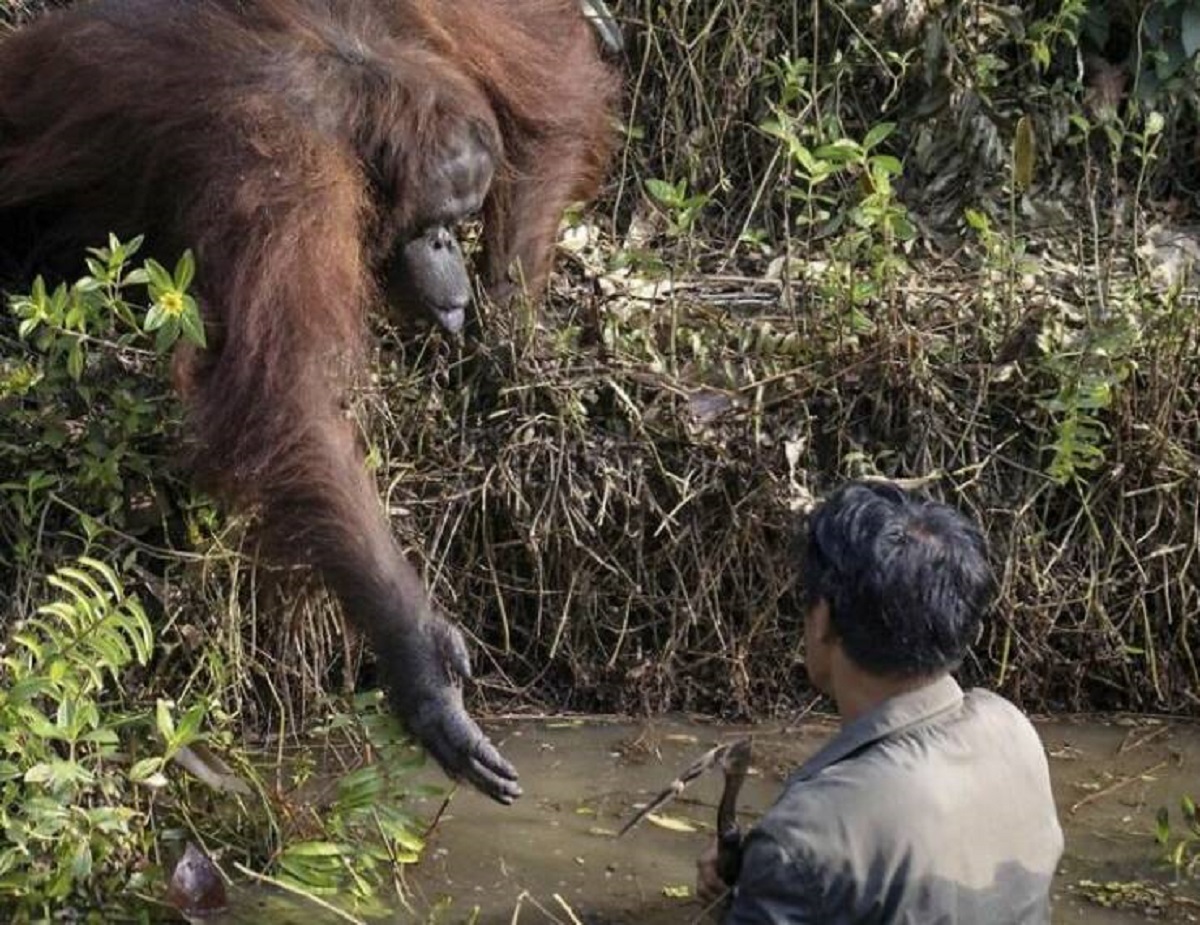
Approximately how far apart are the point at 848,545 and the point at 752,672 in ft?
7.72

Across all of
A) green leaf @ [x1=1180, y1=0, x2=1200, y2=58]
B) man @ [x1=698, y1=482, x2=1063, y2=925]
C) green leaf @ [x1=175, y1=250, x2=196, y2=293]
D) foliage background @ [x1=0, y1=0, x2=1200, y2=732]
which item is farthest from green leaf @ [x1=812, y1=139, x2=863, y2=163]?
man @ [x1=698, y1=482, x2=1063, y2=925]

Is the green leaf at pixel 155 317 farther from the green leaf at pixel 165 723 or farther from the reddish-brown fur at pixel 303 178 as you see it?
the green leaf at pixel 165 723

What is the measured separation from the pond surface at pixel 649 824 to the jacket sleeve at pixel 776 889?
3.99 ft

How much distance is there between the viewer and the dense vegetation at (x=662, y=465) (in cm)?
433

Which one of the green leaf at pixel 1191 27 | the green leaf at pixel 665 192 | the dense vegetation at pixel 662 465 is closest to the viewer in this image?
the dense vegetation at pixel 662 465

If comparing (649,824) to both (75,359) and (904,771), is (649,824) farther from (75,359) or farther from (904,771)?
(904,771)

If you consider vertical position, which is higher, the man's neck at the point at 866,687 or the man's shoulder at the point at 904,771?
the man's neck at the point at 866,687

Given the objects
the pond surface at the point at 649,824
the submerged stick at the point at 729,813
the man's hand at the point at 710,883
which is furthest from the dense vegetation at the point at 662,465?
the man's hand at the point at 710,883

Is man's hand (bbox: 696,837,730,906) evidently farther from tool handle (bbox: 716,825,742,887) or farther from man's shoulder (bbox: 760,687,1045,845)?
man's shoulder (bbox: 760,687,1045,845)

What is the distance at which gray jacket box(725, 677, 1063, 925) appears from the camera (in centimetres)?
264

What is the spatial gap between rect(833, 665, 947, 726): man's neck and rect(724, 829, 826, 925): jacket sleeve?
24cm

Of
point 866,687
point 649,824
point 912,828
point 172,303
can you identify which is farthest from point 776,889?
point 649,824

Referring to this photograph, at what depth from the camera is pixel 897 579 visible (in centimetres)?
272

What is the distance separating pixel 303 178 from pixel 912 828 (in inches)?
80.3
